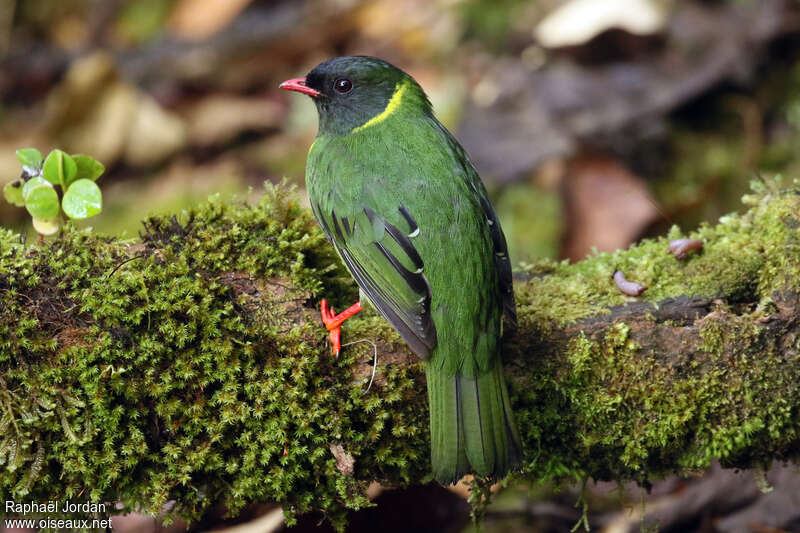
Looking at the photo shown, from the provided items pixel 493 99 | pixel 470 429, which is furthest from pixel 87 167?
pixel 493 99

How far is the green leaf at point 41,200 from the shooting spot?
306 centimetres

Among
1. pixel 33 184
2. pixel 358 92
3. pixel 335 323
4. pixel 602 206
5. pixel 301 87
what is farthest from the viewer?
pixel 602 206

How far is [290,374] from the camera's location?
2768 mm

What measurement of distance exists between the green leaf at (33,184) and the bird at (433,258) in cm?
110

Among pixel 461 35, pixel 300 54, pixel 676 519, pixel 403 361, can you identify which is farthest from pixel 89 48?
pixel 676 519

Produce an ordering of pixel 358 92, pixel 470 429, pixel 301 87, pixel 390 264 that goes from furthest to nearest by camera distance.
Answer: pixel 301 87, pixel 358 92, pixel 390 264, pixel 470 429

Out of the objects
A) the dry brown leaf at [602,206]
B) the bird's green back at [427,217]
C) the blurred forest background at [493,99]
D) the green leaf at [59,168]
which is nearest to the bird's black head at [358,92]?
the bird's green back at [427,217]

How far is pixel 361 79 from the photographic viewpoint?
3.75m

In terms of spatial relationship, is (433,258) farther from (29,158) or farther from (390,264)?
(29,158)

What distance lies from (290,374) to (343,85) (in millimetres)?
1642

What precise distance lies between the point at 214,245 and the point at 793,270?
2292mm

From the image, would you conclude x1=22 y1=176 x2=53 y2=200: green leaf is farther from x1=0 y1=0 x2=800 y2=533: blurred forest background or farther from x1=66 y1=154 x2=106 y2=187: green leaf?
x1=0 y1=0 x2=800 y2=533: blurred forest background

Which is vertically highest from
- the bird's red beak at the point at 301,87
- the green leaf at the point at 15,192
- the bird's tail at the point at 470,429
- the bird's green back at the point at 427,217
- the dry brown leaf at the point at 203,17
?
the dry brown leaf at the point at 203,17

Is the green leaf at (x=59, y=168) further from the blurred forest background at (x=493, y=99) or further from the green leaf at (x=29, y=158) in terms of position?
the blurred forest background at (x=493, y=99)
